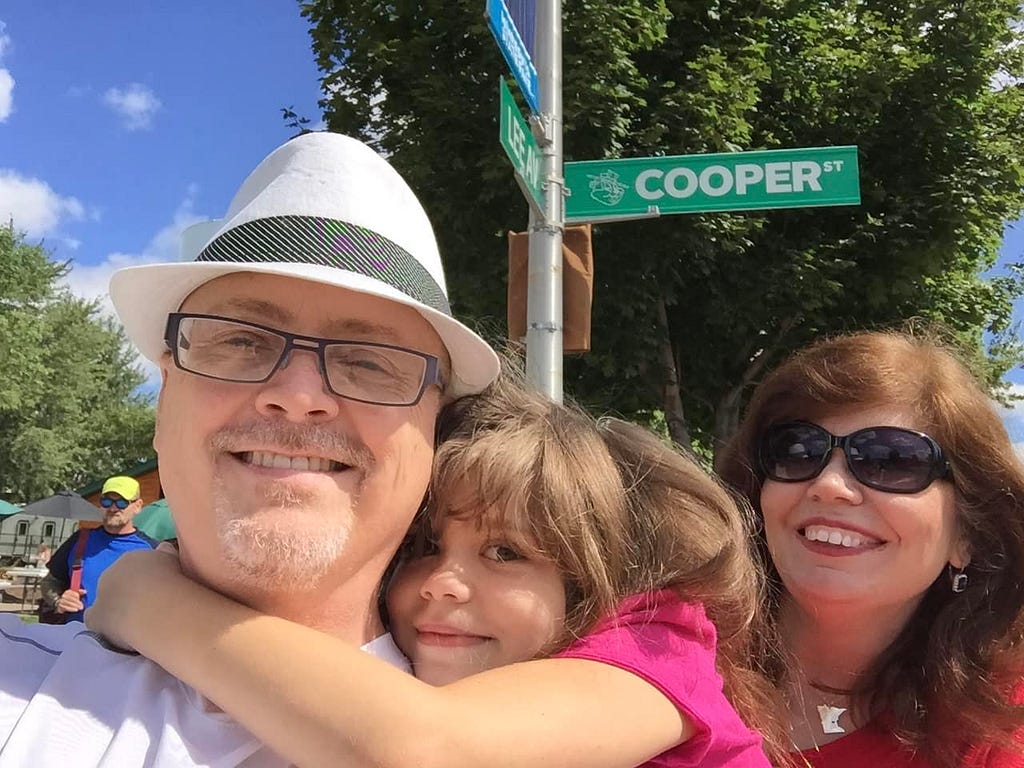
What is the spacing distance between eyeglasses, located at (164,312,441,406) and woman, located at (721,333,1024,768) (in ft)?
3.87

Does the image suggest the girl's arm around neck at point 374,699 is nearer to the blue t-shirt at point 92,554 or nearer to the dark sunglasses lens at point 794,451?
the dark sunglasses lens at point 794,451

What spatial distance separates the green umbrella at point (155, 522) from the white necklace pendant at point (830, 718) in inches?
224

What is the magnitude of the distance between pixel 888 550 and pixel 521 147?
106 inches

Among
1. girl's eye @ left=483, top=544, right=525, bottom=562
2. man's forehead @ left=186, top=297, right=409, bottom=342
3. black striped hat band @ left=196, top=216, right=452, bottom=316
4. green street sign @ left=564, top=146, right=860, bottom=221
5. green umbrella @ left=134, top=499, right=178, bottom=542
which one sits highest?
green street sign @ left=564, top=146, right=860, bottom=221

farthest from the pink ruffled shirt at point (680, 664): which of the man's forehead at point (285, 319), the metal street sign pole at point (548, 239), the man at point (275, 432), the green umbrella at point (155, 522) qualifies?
the green umbrella at point (155, 522)

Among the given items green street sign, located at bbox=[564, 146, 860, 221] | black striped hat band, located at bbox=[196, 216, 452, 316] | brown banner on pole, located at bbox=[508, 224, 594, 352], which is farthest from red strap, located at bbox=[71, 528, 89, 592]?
black striped hat band, located at bbox=[196, 216, 452, 316]

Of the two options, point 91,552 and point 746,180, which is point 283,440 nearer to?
point 746,180

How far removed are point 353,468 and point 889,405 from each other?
1.39m

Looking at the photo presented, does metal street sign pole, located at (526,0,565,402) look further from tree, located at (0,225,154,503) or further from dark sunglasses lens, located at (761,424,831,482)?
tree, located at (0,225,154,503)

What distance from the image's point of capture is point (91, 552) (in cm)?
648

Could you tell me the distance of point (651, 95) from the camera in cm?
966

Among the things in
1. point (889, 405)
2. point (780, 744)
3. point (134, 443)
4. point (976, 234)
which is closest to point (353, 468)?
point (780, 744)

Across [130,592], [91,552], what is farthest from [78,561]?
[130,592]

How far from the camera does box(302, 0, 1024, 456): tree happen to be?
928cm
